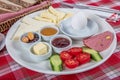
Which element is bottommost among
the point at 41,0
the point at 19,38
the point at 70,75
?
the point at 70,75

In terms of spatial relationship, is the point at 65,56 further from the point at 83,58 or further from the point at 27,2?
the point at 27,2

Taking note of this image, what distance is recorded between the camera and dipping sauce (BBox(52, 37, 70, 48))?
924 mm

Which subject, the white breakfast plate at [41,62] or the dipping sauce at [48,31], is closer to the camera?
the white breakfast plate at [41,62]

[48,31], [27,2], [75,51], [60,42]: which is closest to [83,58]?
[75,51]

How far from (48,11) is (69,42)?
11.0 inches

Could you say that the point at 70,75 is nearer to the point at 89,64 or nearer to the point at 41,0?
the point at 89,64

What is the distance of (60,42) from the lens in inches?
37.0

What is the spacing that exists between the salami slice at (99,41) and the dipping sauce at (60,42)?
8 cm

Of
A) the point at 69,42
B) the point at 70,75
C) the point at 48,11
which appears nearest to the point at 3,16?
the point at 48,11

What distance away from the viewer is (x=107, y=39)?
3.06 feet

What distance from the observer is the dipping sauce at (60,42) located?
924mm

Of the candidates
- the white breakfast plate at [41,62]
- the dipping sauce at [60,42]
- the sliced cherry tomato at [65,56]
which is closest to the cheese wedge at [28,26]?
the white breakfast plate at [41,62]

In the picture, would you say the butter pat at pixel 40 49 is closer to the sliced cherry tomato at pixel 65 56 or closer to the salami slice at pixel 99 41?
the sliced cherry tomato at pixel 65 56

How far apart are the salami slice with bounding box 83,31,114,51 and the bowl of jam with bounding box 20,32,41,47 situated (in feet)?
0.74
